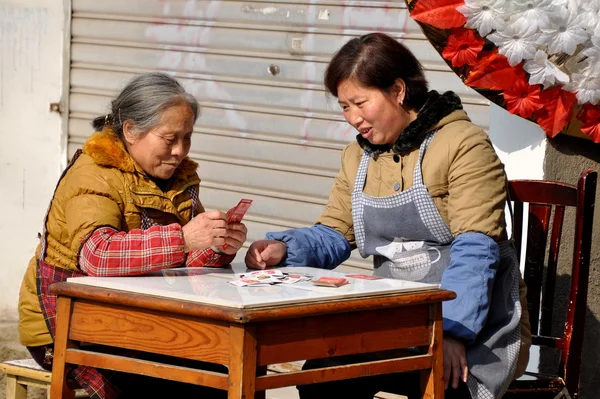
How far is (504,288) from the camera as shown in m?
3.33

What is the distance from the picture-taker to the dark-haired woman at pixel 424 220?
3.18 meters

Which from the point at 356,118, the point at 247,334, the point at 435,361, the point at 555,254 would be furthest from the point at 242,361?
the point at 555,254

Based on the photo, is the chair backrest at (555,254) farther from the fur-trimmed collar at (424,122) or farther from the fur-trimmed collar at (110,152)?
the fur-trimmed collar at (110,152)

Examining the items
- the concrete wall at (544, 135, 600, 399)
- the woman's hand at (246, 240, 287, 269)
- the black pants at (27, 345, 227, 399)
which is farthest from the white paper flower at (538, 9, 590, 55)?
the black pants at (27, 345, 227, 399)

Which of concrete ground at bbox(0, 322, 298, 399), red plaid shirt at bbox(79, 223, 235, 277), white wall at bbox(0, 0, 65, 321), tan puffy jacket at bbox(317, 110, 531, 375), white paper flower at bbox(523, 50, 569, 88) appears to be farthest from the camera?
white wall at bbox(0, 0, 65, 321)

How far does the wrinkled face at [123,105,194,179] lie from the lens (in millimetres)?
3512

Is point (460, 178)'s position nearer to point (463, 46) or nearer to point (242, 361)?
point (463, 46)

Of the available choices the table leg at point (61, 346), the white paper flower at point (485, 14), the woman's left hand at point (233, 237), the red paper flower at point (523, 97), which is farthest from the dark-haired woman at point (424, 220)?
the table leg at point (61, 346)

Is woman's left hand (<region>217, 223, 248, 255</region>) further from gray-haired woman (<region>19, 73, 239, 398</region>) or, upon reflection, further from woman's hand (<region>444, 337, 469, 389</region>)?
woman's hand (<region>444, 337, 469, 389</region>)

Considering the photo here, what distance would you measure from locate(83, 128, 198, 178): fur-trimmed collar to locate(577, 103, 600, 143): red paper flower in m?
1.78

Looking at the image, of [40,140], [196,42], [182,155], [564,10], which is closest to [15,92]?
[40,140]

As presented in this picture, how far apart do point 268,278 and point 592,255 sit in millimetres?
2019

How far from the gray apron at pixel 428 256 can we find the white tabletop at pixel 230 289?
393 mm

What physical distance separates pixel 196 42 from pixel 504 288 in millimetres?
3356
